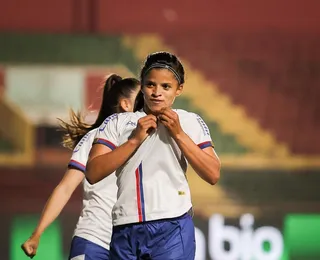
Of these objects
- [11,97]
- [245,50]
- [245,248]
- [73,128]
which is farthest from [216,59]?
[73,128]

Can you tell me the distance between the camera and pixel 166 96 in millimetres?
3107

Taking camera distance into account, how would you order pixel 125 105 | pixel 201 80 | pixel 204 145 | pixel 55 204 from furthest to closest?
pixel 201 80 → pixel 125 105 → pixel 55 204 → pixel 204 145

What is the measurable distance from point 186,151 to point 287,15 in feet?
23.4

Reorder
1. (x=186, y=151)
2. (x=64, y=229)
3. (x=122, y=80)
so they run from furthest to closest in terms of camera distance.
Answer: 1. (x=64, y=229)
2. (x=122, y=80)
3. (x=186, y=151)

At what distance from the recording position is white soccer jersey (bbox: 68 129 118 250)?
3777mm

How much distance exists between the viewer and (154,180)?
10.2 ft

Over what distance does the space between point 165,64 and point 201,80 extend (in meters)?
6.47

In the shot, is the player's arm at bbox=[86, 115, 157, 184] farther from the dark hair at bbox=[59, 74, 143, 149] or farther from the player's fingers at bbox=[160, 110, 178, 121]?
the dark hair at bbox=[59, 74, 143, 149]

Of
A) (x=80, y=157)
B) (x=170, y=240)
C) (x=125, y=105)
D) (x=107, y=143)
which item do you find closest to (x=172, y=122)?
(x=107, y=143)

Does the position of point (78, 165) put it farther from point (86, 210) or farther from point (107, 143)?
point (107, 143)

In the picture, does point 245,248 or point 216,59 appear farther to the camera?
point 216,59

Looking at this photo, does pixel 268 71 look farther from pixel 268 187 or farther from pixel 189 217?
pixel 189 217

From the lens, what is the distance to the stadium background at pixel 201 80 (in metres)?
8.98

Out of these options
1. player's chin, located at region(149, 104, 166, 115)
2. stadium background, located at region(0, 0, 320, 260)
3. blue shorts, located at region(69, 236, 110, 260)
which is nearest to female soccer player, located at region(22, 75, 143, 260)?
blue shorts, located at region(69, 236, 110, 260)
